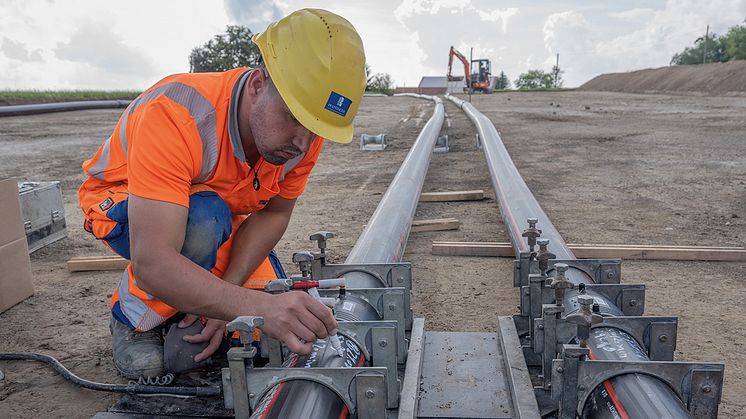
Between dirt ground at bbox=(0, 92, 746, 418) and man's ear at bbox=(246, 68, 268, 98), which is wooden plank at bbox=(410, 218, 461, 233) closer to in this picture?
dirt ground at bbox=(0, 92, 746, 418)

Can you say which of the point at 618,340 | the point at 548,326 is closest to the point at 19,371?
the point at 548,326

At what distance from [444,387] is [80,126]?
44.3ft

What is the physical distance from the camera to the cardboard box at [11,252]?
9.74 ft

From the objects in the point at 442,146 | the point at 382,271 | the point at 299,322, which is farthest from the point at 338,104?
the point at 442,146

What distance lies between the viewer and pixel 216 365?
242cm

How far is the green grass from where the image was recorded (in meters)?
18.7

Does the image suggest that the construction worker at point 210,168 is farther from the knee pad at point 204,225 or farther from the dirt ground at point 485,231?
the dirt ground at point 485,231

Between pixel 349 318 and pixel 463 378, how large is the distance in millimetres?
524

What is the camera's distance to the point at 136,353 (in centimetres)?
222

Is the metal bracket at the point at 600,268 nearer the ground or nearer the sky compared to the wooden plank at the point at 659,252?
nearer the sky

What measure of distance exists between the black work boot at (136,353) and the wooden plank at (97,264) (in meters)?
1.34

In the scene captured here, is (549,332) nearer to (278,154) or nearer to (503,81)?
(278,154)

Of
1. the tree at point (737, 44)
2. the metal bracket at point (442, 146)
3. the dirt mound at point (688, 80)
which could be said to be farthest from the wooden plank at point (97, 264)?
the tree at point (737, 44)

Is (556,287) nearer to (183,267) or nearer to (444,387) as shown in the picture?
(444,387)
